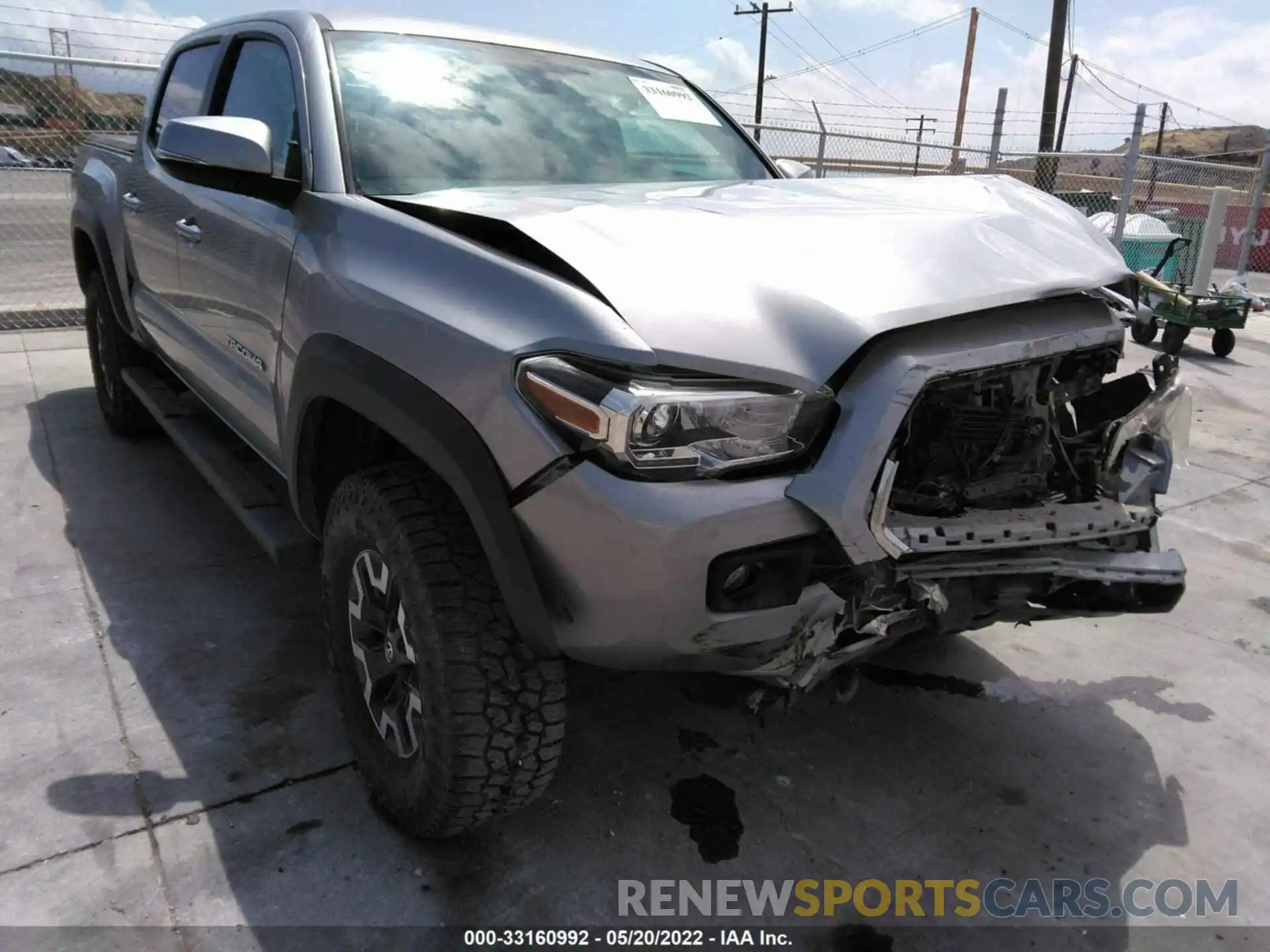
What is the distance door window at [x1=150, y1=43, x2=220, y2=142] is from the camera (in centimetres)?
367

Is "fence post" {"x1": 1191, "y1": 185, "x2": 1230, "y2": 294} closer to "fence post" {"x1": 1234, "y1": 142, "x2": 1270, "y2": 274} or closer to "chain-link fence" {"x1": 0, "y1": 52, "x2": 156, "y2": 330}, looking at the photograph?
"fence post" {"x1": 1234, "y1": 142, "x2": 1270, "y2": 274}

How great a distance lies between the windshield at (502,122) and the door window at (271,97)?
0.21 meters

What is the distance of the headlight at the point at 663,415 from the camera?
5.59 feet

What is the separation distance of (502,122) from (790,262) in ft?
4.15

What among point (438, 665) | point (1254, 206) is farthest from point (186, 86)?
point (1254, 206)

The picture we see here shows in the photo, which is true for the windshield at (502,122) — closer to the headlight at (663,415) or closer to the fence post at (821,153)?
the headlight at (663,415)

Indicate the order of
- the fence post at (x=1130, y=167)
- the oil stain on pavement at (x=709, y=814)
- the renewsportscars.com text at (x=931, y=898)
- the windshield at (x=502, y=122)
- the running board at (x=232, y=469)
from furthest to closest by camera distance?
1. the fence post at (x=1130, y=167)
2. the running board at (x=232, y=469)
3. the windshield at (x=502, y=122)
4. the oil stain on pavement at (x=709, y=814)
5. the renewsportscars.com text at (x=931, y=898)

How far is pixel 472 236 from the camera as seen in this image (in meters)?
2.05

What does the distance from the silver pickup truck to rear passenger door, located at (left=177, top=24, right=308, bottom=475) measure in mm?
19

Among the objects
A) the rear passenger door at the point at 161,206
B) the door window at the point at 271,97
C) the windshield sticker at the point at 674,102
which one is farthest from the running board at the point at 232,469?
the windshield sticker at the point at 674,102

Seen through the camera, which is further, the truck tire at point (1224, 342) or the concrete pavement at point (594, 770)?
the truck tire at point (1224, 342)

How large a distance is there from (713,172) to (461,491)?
6.27ft

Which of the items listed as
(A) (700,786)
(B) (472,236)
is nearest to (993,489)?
(A) (700,786)

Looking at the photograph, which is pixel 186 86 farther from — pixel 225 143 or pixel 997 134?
pixel 997 134
